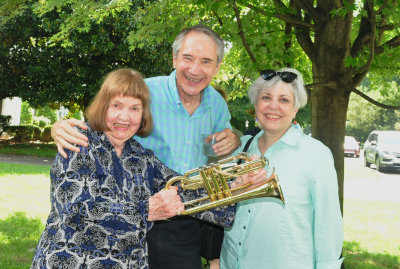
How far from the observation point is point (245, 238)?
293 centimetres

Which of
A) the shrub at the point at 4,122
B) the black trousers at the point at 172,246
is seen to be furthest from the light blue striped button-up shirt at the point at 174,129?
the shrub at the point at 4,122

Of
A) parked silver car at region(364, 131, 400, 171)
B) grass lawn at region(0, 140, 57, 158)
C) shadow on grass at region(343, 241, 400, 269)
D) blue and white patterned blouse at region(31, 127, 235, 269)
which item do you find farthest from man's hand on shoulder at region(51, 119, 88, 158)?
parked silver car at region(364, 131, 400, 171)

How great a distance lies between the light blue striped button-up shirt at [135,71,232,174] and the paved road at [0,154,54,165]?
16.0m

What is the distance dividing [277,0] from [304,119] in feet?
81.4

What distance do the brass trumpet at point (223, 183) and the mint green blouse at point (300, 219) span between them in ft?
1.09

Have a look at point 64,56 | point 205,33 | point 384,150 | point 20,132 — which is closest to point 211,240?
point 205,33

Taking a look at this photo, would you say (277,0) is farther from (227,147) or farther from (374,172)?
(374,172)

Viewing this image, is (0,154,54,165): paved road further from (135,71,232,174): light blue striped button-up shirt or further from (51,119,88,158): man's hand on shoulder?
(51,119,88,158): man's hand on shoulder

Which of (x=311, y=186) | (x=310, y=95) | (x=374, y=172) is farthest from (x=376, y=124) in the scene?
(x=311, y=186)

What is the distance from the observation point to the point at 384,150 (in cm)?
2197

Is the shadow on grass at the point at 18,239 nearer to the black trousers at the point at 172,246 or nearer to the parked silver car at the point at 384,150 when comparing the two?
the black trousers at the point at 172,246

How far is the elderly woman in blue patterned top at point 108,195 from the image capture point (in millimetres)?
2252

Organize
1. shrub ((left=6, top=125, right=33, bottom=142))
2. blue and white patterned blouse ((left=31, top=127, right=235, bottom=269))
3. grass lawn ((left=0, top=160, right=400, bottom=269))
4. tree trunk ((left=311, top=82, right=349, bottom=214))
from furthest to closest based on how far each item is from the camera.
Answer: shrub ((left=6, top=125, right=33, bottom=142))
grass lawn ((left=0, top=160, right=400, bottom=269))
tree trunk ((left=311, top=82, right=349, bottom=214))
blue and white patterned blouse ((left=31, top=127, right=235, bottom=269))

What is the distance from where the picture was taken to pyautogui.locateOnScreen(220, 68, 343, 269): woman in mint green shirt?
2.77 m
